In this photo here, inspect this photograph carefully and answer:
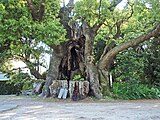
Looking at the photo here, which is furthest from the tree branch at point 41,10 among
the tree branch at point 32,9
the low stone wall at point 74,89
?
the low stone wall at point 74,89

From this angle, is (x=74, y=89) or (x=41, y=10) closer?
(x=41, y=10)

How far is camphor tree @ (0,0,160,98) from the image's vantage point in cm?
1306

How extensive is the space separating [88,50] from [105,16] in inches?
86.4

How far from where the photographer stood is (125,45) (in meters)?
14.3

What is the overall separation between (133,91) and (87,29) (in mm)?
4437

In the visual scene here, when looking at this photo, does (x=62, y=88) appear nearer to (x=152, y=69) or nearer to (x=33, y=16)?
(x=33, y=16)

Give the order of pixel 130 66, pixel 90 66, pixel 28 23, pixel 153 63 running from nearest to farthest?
1. pixel 28 23
2. pixel 90 66
3. pixel 130 66
4. pixel 153 63

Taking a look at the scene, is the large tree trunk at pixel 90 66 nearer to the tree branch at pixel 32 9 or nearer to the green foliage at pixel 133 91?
the green foliage at pixel 133 91

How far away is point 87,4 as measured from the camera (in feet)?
46.1

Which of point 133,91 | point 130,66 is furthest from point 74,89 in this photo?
point 130,66

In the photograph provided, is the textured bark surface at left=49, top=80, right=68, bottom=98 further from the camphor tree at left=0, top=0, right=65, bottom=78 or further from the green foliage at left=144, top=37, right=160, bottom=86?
the green foliage at left=144, top=37, right=160, bottom=86

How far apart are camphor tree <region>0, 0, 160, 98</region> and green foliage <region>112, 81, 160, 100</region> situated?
0.90m

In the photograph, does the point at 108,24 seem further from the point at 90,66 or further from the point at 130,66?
the point at 90,66

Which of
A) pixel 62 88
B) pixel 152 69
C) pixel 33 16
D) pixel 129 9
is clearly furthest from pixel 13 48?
pixel 152 69
